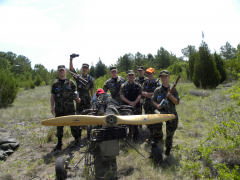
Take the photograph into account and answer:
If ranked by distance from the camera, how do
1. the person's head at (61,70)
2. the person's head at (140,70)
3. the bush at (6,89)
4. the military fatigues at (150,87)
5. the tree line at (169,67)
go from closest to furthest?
1. the person's head at (61,70)
2. the military fatigues at (150,87)
3. the person's head at (140,70)
4. the tree line at (169,67)
5. the bush at (6,89)

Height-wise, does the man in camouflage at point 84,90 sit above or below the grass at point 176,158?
above

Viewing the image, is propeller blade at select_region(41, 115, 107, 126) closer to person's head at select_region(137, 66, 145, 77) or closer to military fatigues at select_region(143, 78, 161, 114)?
military fatigues at select_region(143, 78, 161, 114)

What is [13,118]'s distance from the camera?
28.4 feet

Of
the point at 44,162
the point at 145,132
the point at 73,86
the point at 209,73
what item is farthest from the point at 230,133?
the point at 209,73

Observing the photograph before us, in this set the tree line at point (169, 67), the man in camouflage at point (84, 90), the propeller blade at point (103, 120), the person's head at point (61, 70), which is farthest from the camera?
the tree line at point (169, 67)

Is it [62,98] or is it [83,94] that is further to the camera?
[83,94]

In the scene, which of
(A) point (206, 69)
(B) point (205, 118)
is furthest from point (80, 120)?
(A) point (206, 69)

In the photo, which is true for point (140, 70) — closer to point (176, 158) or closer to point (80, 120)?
point (176, 158)

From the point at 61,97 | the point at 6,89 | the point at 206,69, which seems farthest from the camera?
the point at 206,69

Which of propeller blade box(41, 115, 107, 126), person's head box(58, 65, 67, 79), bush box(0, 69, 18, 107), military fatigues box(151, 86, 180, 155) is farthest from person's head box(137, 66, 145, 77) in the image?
bush box(0, 69, 18, 107)

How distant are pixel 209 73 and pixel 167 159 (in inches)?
642

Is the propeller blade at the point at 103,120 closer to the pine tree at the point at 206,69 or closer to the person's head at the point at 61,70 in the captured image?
the person's head at the point at 61,70

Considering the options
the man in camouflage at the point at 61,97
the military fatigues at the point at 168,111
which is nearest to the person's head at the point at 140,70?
the military fatigues at the point at 168,111

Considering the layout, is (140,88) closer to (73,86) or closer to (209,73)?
(73,86)
